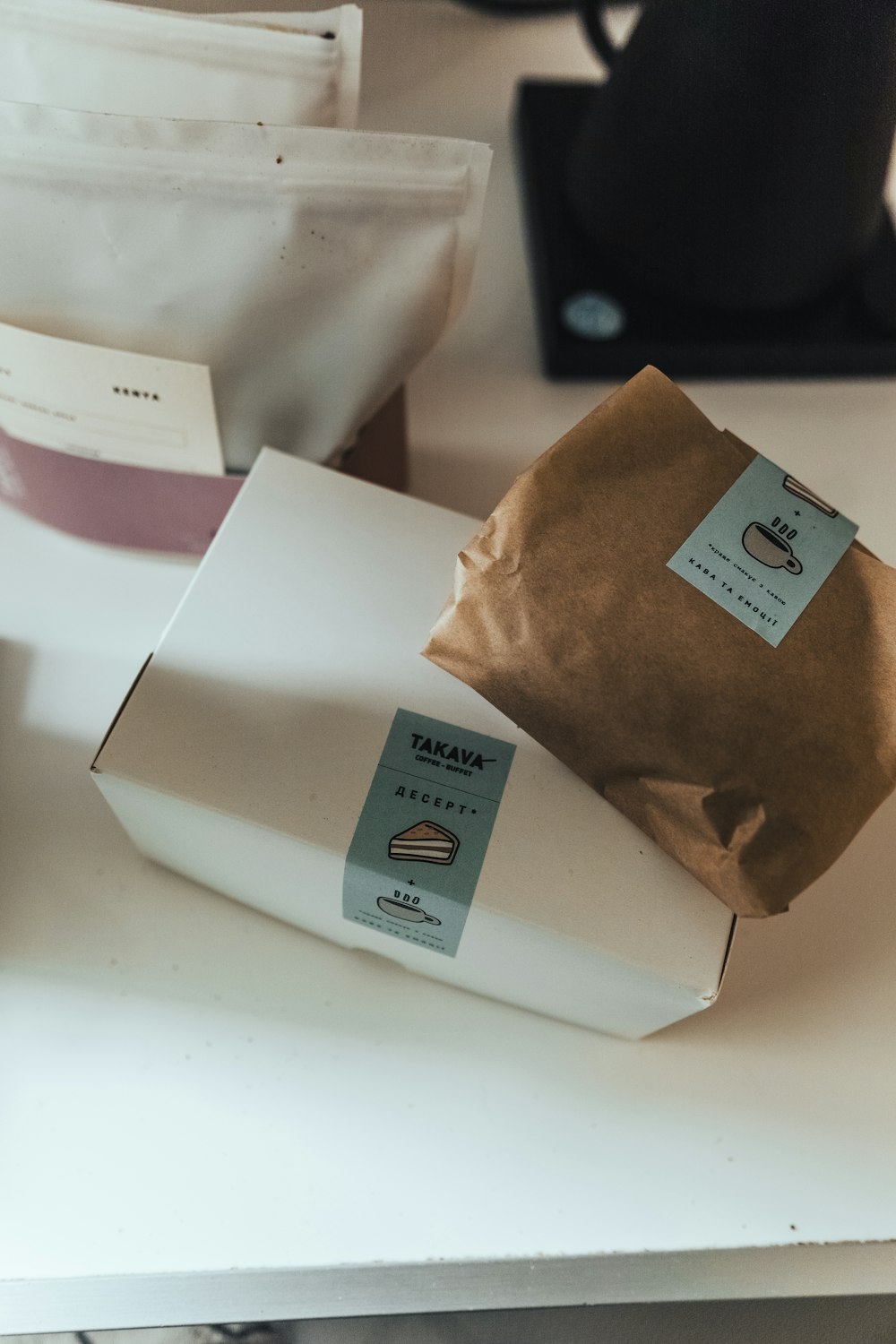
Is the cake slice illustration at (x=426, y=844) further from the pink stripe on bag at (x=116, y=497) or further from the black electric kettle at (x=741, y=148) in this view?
the black electric kettle at (x=741, y=148)

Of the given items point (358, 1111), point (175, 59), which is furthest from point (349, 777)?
point (175, 59)

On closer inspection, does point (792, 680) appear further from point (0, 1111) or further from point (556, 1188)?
point (0, 1111)

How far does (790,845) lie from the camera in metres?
0.33

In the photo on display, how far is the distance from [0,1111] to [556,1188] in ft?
0.79

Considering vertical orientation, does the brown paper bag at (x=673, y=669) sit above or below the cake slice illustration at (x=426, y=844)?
above

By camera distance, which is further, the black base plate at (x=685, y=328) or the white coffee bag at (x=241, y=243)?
the black base plate at (x=685, y=328)

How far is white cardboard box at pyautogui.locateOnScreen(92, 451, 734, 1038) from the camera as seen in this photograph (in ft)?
1.19

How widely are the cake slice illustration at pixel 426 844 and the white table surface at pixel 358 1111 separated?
11 cm

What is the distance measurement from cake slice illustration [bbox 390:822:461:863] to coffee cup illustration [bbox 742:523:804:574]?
0.16 m

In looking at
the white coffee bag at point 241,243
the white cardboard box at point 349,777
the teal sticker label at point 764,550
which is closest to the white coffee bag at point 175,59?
the white coffee bag at point 241,243

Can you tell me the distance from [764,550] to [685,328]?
0.30m

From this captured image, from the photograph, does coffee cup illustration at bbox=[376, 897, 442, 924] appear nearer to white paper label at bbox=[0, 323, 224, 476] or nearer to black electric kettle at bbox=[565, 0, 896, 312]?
white paper label at bbox=[0, 323, 224, 476]

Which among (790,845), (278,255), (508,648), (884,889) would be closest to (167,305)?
(278,255)

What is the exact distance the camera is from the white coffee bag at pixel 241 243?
1.22ft
